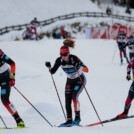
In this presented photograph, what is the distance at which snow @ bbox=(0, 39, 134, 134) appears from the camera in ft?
20.1

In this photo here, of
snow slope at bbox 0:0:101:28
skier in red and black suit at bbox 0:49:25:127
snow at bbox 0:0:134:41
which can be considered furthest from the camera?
snow slope at bbox 0:0:101:28

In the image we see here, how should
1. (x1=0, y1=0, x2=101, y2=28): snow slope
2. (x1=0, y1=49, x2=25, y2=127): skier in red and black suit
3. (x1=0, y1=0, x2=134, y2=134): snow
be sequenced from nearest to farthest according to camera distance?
(x1=0, y1=49, x2=25, y2=127): skier in red and black suit, (x1=0, y1=0, x2=134, y2=134): snow, (x1=0, y1=0, x2=101, y2=28): snow slope

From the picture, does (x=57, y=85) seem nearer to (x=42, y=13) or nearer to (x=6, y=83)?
(x=6, y=83)

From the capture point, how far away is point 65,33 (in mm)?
24531

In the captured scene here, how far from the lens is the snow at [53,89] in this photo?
6.13m

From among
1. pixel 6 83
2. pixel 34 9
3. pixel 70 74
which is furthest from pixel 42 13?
pixel 6 83

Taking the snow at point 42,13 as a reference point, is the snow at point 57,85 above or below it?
below

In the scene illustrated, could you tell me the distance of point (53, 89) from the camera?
10.0 m

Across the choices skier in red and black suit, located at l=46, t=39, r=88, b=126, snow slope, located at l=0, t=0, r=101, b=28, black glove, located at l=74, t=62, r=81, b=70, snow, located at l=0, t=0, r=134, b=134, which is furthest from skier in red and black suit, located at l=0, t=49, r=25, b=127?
snow slope, located at l=0, t=0, r=101, b=28

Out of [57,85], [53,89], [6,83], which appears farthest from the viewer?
[57,85]

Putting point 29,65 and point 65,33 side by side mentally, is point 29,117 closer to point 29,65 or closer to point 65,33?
point 29,65

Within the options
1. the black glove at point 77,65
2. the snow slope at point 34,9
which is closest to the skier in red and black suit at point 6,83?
the black glove at point 77,65

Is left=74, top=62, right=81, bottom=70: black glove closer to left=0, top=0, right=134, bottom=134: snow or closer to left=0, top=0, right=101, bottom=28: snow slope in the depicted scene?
left=0, top=0, right=134, bottom=134: snow

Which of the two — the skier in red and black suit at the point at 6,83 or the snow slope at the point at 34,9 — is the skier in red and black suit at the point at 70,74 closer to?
the skier in red and black suit at the point at 6,83
